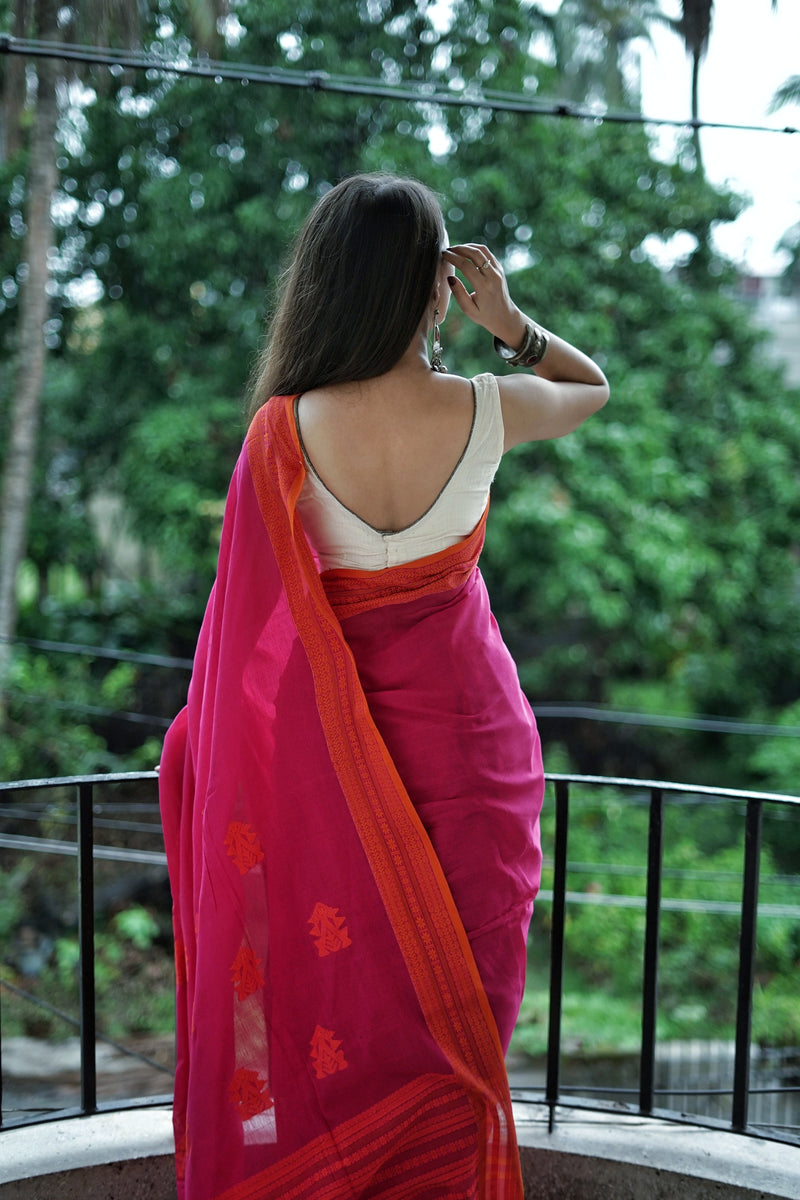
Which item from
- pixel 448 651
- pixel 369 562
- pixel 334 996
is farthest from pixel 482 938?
pixel 369 562

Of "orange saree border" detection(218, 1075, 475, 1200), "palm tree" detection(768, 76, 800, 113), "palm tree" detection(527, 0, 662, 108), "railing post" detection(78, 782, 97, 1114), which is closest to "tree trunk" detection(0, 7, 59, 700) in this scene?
"palm tree" detection(527, 0, 662, 108)

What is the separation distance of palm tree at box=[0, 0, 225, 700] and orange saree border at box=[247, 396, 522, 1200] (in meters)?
4.73

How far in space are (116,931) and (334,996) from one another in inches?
232

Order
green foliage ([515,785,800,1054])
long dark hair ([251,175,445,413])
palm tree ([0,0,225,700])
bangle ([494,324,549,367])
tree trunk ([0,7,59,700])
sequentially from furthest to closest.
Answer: green foliage ([515,785,800,1054]), tree trunk ([0,7,59,700]), palm tree ([0,0,225,700]), bangle ([494,324,549,367]), long dark hair ([251,175,445,413])

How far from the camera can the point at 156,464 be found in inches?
236

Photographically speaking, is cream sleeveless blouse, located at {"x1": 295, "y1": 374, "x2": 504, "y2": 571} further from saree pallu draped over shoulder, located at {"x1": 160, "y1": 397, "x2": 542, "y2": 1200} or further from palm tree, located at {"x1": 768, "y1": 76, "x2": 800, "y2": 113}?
palm tree, located at {"x1": 768, "y1": 76, "x2": 800, "y2": 113}

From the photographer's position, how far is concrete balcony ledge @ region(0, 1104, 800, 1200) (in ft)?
4.47

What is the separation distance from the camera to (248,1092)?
1072 mm

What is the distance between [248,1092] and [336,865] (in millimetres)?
260

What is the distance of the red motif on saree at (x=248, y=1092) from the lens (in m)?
1.07

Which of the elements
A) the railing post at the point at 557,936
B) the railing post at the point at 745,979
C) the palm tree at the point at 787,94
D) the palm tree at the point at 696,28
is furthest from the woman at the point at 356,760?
the palm tree at the point at 787,94

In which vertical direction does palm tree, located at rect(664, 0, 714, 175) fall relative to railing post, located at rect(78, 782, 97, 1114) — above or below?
above

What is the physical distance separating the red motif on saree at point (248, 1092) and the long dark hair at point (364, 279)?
732 millimetres

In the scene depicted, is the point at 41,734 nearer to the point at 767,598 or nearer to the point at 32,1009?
the point at 32,1009
